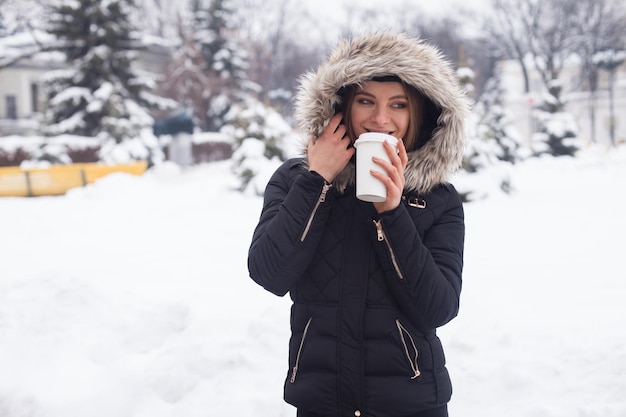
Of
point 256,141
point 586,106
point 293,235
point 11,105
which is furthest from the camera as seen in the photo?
point 586,106

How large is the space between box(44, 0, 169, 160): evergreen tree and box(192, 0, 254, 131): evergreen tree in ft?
35.6

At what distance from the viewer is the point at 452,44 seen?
47094mm

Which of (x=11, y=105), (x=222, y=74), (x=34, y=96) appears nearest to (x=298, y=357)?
(x=222, y=74)

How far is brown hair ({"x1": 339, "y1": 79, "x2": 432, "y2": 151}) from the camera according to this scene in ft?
5.98

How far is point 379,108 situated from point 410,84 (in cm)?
13

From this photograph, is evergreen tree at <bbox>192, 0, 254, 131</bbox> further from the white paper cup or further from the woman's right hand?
the white paper cup

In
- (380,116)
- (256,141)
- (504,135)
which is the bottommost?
(380,116)

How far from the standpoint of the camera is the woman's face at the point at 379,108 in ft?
5.79

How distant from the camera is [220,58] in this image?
36812 mm

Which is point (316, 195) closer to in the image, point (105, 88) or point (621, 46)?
point (105, 88)

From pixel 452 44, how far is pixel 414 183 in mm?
48373

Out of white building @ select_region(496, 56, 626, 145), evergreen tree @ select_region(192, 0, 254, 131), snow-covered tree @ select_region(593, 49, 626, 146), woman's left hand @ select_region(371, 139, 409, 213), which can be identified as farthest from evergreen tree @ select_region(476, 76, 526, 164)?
white building @ select_region(496, 56, 626, 145)

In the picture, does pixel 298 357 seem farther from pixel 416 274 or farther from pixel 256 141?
pixel 256 141

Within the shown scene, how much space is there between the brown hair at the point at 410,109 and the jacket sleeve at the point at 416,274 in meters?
0.31
